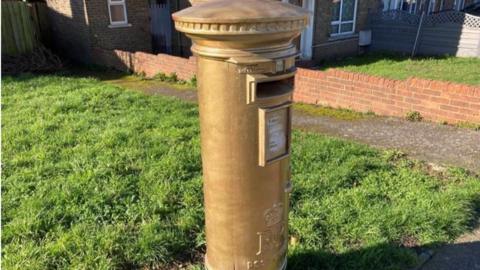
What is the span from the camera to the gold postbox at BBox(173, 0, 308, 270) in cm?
201

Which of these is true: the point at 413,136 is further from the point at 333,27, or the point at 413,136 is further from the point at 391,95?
the point at 333,27

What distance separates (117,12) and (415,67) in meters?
8.74

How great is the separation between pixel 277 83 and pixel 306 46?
37.5 feet

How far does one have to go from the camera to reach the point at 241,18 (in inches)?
75.9

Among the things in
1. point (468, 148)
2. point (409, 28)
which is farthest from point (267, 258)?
point (409, 28)

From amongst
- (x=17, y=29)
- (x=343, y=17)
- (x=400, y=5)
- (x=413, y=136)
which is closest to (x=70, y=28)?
(x=17, y=29)

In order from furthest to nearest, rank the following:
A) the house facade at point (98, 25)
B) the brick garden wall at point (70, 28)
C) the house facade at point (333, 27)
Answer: the house facade at point (333, 27), the brick garden wall at point (70, 28), the house facade at point (98, 25)

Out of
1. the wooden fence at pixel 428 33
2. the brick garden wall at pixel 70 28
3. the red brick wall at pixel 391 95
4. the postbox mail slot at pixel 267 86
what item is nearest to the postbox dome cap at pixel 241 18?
the postbox mail slot at pixel 267 86

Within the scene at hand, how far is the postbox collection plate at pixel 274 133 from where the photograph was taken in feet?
7.01

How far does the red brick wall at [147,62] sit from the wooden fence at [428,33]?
8.47 m

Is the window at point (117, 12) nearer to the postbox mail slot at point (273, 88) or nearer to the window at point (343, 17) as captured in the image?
the window at point (343, 17)

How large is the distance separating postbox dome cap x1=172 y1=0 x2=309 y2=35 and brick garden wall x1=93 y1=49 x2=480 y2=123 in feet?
16.2

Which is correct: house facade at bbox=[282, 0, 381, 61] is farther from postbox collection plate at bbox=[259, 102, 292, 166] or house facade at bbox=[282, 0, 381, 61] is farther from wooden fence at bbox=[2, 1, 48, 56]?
postbox collection plate at bbox=[259, 102, 292, 166]

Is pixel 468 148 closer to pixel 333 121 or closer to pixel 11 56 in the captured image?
pixel 333 121
